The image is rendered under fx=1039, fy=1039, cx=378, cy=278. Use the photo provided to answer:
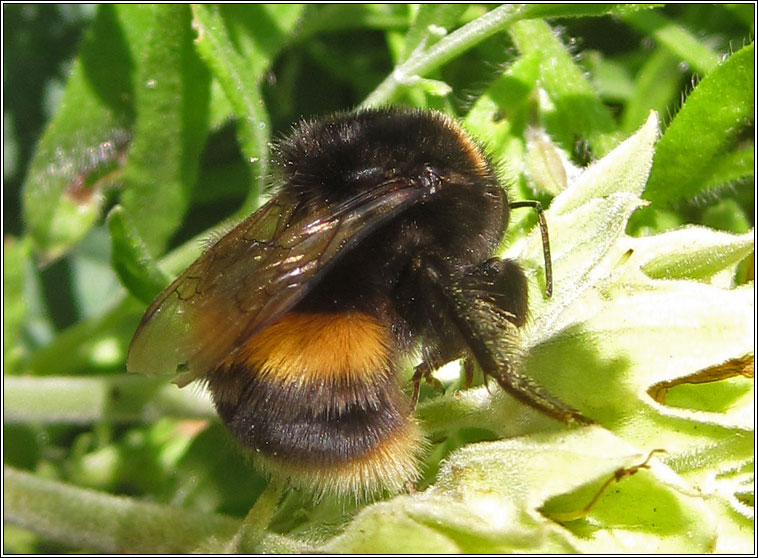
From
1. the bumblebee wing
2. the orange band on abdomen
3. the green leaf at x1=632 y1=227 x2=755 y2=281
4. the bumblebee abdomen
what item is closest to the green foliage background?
the green leaf at x1=632 y1=227 x2=755 y2=281

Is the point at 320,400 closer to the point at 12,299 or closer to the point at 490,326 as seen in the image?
the point at 490,326

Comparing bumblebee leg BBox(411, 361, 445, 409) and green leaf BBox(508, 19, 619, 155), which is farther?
green leaf BBox(508, 19, 619, 155)

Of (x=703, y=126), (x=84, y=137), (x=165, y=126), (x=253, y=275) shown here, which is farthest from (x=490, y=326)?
(x=84, y=137)

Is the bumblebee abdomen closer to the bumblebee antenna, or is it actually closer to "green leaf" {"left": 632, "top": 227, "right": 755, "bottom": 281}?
the bumblebee antenna

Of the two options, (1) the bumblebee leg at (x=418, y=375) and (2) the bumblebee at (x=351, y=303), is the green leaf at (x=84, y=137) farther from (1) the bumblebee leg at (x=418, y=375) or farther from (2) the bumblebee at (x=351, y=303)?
(1) the bumblebee leg at (x=418, y=375)

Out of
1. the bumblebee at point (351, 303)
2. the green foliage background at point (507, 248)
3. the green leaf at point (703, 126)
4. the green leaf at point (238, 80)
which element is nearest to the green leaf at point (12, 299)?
the green foliage background at point (507, 248)

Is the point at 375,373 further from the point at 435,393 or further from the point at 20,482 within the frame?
the point at 20,482

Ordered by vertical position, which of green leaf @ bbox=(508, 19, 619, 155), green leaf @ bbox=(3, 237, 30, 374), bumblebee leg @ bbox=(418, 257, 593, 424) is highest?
green leaf @ bbox=(508, 19, 619, 155)
